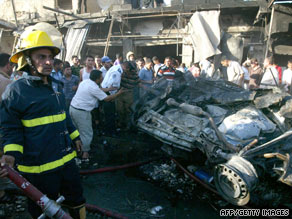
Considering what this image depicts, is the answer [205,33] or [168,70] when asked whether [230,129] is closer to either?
[168,70]

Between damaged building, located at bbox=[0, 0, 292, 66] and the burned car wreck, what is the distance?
6.00 metres

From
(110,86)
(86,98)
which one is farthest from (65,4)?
(86,98)

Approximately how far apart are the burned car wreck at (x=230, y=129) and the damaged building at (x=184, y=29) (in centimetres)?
600

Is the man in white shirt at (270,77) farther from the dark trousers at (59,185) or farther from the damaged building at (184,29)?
the dark trousers at (59,185)

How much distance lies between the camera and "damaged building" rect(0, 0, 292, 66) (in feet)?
31.5

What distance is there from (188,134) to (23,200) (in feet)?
8.49

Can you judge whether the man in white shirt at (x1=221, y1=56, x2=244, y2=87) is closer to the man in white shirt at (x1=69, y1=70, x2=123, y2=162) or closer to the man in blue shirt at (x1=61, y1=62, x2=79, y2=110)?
the man in white shirt at (x1=69, y1=70, x2=123, y2=162)

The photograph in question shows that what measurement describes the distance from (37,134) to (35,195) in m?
0.50

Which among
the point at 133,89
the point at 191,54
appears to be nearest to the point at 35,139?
the point at 133,89

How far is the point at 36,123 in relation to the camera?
1973mm

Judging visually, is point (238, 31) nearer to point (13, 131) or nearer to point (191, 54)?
point (191, 54)

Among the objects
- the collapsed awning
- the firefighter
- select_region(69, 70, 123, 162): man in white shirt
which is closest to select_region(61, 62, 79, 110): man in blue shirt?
select_region(69, 70, 123, 162): man in white shirt

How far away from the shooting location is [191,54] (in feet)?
35.6

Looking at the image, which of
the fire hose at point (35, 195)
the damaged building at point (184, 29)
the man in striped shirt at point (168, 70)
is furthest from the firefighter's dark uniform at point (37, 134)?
the damaged building at point (184, 29)
